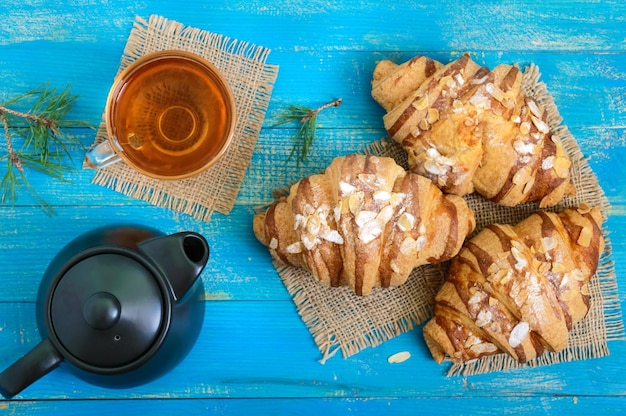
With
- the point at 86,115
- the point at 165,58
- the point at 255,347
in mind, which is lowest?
the point at 255,347

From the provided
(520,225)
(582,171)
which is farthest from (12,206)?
(582,171)

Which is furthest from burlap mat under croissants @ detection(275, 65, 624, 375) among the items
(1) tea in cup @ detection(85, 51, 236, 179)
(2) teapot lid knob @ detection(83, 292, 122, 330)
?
(2) teapot lid knob @ detection(83, 292, 122, 330)

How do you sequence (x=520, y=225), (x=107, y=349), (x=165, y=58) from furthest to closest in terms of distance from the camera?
(x=520, y=225), (x=165, y=58), (x=107, y=349)

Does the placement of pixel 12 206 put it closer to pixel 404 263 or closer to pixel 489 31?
pixel 404 263

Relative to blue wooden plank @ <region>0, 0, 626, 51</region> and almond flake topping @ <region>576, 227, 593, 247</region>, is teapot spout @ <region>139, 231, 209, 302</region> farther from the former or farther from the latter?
almond flake topping @ <region>576, 227, 593, 247</region>

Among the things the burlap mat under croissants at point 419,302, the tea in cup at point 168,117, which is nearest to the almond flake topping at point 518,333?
the burlap mat under croissants at point 419,302

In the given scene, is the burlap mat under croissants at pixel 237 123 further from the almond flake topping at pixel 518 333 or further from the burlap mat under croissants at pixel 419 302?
the almond flake topping at pixel 518 333
